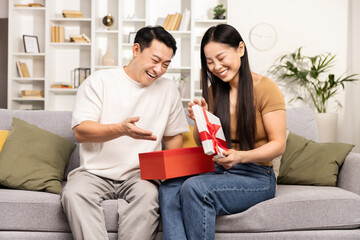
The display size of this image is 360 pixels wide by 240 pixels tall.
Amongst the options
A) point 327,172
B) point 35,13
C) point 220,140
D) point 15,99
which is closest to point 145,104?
point 220,140

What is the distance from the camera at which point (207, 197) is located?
1.45 metres

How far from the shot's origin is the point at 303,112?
2350mm

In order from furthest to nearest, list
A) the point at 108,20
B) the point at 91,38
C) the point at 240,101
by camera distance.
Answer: the point at 108,20, the point at 91,38, the point at 240,101

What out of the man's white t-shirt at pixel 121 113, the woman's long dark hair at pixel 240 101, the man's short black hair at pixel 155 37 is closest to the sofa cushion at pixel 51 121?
the man's white t-shirt at pixel 121 113

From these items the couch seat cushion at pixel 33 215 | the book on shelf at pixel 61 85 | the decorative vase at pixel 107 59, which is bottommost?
the couch seat cushion at pixel 33 215

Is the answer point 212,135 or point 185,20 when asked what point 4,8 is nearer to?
point 185,20

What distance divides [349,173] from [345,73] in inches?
128

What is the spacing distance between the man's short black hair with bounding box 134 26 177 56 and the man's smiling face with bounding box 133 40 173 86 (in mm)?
17

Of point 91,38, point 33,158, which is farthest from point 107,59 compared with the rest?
point 33,158

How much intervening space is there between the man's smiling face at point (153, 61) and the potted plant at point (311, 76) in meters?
3.04

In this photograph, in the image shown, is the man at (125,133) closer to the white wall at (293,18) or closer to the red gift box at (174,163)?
the red gift box at (174,163)

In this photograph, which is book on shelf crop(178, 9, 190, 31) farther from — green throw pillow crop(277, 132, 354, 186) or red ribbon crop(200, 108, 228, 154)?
red ribbon crop(200, 108, 228, 154)

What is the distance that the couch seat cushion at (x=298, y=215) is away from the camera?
158 centimetres

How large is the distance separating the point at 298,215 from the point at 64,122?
1.35 meters
